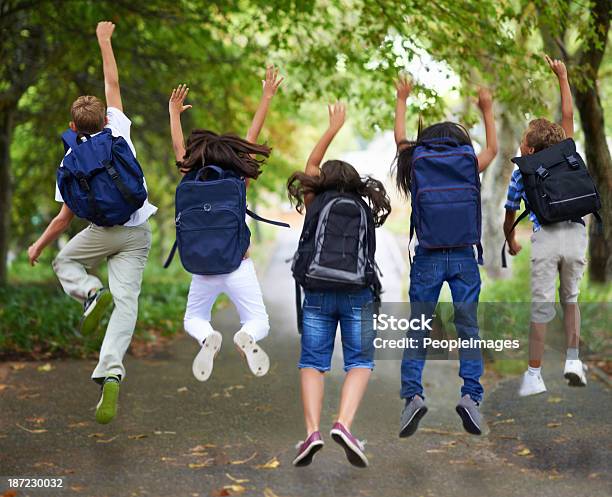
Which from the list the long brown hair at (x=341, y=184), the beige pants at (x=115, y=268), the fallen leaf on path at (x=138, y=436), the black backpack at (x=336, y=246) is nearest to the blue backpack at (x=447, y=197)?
the long brown hair at (x=341, y=184)

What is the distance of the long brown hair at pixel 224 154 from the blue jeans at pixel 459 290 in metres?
1.29

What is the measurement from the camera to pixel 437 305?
20.4ft

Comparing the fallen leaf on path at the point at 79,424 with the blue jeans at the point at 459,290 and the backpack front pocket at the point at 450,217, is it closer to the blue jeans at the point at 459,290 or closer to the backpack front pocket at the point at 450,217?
the blue jeans at the point at 459,290

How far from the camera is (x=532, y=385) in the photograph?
21.7ft

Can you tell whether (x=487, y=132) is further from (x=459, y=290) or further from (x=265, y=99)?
(x=265, y=99)

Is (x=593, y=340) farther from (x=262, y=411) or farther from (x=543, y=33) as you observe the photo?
(x=262, y=411)

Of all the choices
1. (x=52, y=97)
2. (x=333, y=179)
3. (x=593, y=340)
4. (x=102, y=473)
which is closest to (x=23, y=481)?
(x=102, y=473)

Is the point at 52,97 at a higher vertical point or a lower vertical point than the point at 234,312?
higher

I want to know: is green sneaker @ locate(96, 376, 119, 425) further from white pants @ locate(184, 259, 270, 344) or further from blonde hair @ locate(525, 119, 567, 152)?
blonde hair @ locate(525, 119, 567, 152)

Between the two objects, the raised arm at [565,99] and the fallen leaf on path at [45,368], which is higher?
the raised arm at [565,99]

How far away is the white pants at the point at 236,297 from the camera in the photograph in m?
6.02

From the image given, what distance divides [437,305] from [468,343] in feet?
1.13

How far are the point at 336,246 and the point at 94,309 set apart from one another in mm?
1853

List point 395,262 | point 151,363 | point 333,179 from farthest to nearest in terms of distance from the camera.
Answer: point 395,262, point 151,363, point 333,179
